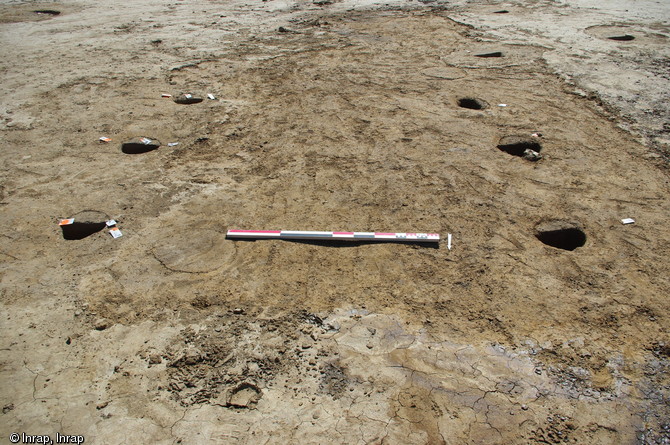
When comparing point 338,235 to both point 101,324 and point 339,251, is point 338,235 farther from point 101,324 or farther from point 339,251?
point 101,324

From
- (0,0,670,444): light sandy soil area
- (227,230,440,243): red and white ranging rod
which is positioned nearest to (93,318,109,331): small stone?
(0,0,670,444): light sandy soil area

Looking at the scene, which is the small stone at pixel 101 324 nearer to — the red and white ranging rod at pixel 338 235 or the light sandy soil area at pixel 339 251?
the light sandy soil area at pixel 339 251

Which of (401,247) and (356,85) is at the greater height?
(356,85)

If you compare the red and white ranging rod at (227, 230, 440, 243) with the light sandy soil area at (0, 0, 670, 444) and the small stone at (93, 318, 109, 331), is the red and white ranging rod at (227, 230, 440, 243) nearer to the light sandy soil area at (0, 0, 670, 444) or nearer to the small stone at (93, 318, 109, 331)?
the light sandy soil area at (0, 0, 670, 444)

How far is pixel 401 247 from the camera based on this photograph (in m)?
3.51

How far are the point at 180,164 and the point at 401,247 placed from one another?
259cm

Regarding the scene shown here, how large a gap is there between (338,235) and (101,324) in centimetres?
184

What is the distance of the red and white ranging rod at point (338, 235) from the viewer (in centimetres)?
355

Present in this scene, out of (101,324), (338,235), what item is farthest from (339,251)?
(101,324)

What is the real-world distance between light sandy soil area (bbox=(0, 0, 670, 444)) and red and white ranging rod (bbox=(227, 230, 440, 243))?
0.07 m

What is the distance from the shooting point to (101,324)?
9.45ft

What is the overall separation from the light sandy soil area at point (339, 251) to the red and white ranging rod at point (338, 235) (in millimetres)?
72

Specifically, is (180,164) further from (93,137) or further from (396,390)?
(396,390)

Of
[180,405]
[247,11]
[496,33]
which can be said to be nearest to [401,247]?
[180,405]
